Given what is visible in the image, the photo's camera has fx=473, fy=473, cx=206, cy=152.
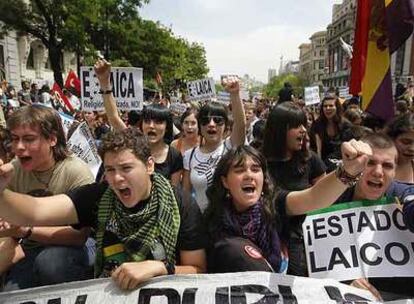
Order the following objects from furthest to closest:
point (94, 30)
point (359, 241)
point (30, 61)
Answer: point (30, 61), point (94, 30), point (359, 241)

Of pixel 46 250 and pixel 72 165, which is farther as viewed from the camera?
pixel 72 165

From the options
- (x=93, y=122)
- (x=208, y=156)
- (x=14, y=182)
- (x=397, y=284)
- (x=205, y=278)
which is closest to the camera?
(x=205, y=278)

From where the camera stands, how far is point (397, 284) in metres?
2.59

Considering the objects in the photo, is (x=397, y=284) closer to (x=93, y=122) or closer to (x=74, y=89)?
(x=93, y=122)

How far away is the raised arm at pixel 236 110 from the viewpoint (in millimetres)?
4109

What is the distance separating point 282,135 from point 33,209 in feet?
6.63

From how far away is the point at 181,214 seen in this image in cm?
256

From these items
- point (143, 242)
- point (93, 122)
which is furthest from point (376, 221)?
point (93, 122)

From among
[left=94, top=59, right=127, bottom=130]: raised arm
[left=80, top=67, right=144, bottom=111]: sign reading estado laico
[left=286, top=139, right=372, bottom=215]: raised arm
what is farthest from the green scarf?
[left=80, top=67, right=144, bottom=111]: sign reading estado laico

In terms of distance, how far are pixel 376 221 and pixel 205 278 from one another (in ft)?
3.47

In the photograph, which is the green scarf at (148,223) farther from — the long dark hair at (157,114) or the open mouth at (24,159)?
the long dark hair at (157,114)

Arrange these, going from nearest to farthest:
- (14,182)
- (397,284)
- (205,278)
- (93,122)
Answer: (205,278) → (397,284) → (14,182) → (93,122)

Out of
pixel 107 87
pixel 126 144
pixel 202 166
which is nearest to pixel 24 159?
pixel 126 144

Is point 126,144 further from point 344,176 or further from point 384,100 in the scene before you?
point 384,100
